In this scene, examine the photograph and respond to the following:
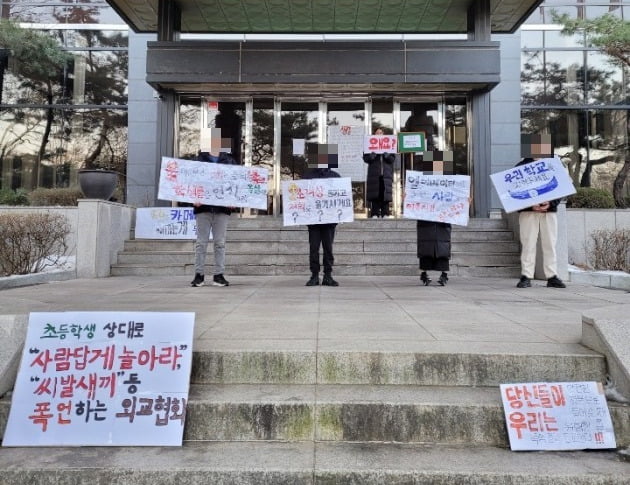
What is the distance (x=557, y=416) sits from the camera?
2.63 meters

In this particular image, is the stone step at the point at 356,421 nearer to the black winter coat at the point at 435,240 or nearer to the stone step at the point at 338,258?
the black winter coat at the point at 435,240

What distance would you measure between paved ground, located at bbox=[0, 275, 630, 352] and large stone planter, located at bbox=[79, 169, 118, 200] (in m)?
1.89

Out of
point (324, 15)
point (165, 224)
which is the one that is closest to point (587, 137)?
point (324, 15)

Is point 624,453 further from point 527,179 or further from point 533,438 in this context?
point 527,179

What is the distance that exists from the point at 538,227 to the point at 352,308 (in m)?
3.48

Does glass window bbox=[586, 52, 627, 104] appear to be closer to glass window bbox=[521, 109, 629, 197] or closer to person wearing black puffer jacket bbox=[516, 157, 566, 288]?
glass window bbox=[521, 109, 629, 197]

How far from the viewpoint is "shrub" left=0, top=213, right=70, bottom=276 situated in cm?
697

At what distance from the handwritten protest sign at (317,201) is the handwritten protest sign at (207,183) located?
53cm

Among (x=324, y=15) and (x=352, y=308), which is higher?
(x=324, y=15)

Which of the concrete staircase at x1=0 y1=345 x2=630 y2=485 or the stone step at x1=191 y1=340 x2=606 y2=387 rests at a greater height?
the stone step at x1=191 y1=340 x2=606 y2=387

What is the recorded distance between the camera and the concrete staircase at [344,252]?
851 cm

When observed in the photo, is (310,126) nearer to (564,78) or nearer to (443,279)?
(443,279)

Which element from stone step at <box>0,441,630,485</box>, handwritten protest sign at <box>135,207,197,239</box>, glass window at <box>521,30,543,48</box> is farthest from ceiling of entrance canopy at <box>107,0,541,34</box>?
stone step at <box>0,441,630,485</box>

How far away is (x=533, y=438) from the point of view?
2.53m
